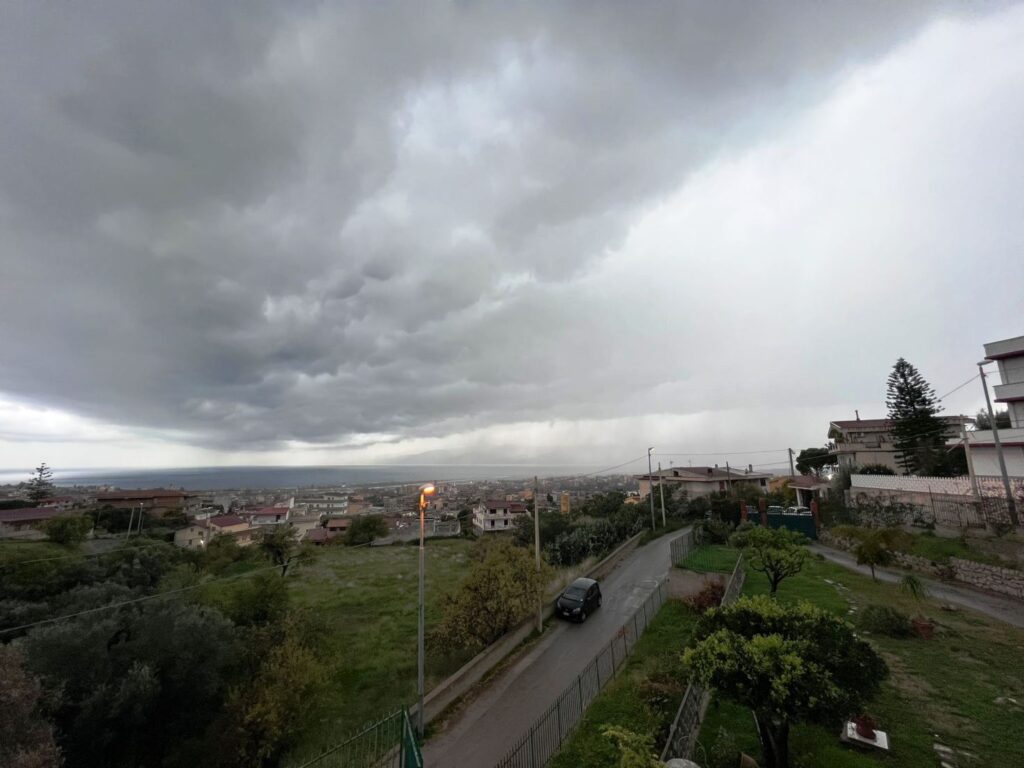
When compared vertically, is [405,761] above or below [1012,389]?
below

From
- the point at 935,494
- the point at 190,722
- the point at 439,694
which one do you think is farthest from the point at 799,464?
the point at 190,722

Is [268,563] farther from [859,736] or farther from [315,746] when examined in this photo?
[859,736]

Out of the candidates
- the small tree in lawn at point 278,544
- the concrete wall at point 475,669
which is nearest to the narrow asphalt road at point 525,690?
the concrete wall at point 475,669

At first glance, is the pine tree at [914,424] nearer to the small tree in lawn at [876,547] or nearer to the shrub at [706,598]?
the small tree in lawn at [876,547]

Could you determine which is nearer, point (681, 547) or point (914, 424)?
point (681, 547)

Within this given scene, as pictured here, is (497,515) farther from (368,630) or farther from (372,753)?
(372,753)

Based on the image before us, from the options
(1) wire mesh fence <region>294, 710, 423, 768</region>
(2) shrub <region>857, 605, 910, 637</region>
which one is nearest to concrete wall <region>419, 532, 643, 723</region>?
(1) wire mesh fence <region>294, 710, 423, 768</region>

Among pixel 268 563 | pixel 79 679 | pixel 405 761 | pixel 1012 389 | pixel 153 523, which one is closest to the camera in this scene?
pixel 405 761

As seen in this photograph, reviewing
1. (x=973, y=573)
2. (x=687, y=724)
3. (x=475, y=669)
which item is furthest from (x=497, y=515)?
(x=687, y=724)
